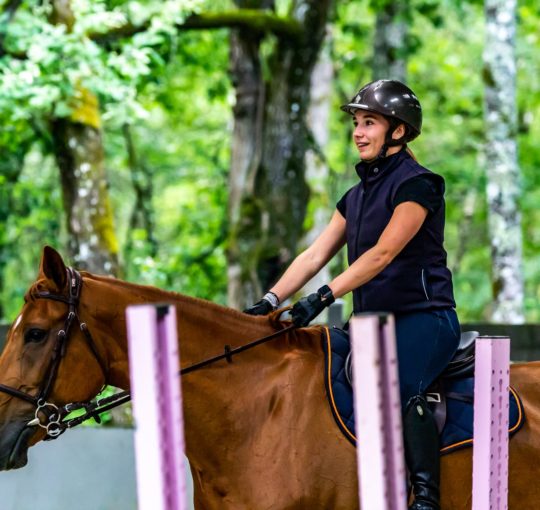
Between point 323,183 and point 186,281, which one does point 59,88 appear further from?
point 186,281

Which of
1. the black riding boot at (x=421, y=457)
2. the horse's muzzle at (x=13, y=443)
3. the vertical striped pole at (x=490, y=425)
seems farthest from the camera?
the black riding boot at (x=421, y=457)

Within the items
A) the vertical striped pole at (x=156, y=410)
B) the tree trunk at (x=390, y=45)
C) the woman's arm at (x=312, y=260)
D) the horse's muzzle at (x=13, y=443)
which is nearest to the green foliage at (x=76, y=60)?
the tree trunk at (x=390, y=45)

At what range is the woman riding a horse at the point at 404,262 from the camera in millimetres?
4695

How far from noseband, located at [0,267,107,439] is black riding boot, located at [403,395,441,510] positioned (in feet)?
4.56

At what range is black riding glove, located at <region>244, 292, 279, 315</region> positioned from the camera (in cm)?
517

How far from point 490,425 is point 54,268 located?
1.92 meters

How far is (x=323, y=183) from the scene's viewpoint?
13.7 meters

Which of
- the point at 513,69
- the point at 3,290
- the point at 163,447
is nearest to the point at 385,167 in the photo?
the point at 163,447

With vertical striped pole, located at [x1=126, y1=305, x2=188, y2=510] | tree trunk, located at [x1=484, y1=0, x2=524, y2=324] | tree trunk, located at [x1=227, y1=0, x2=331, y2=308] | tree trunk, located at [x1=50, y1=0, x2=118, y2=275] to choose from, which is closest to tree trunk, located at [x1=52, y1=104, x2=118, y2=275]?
tree trunk, located at [x1=50, y1=0, x2=118, y2=275]

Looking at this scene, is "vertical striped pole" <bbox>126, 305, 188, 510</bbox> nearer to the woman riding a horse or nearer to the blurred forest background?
the woman riding a horse

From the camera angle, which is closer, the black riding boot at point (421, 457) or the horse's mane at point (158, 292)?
the black riding boot at point (421, 457)

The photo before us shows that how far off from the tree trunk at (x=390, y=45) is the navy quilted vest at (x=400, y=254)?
11142mm

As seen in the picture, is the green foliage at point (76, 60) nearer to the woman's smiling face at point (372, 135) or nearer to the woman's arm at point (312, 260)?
the woman's arm at point (312, 260)

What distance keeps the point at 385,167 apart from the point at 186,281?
434 inches
